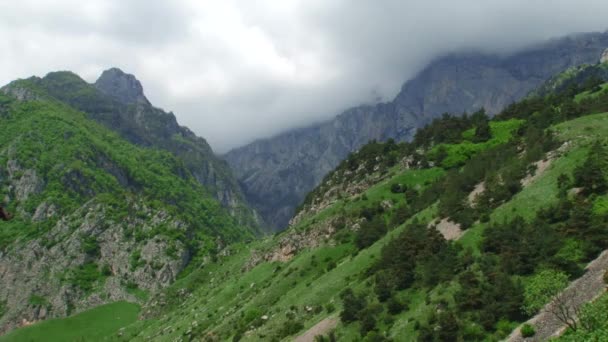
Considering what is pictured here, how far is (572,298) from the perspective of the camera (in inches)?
1438

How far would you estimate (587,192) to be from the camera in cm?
4919

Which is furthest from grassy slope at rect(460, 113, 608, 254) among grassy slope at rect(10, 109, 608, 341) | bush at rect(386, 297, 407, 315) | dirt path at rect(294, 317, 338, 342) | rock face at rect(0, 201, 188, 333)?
rock face at rect(0, 201, 188, 333)

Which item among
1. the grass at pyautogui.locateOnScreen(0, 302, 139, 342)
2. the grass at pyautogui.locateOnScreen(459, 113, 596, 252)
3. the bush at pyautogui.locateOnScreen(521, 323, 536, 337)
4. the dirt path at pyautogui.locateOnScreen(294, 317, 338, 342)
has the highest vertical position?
the grass at pyautogui.locateOnScreen(459, 113, 596, 252)

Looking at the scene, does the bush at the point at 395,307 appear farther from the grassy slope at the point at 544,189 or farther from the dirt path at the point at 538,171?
the dirt path at the point at 538,171

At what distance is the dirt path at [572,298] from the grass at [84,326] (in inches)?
4460

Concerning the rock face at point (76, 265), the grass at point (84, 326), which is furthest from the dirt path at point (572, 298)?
the rock face at point (76, 265)

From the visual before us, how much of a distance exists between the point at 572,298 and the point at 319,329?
27.4 metres

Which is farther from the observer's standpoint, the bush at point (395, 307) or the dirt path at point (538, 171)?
the dirt path at point (538, 171)

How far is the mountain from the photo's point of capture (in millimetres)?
39875

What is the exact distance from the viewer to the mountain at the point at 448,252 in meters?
39.9

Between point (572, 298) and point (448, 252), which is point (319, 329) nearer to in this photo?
point (448, 252)

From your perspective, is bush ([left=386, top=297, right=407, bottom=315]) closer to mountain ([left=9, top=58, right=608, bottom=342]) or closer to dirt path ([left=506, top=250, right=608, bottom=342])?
mountain ([left=9, top=58, right=608, bottom=342])

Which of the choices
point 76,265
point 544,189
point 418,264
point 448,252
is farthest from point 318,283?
point 76,265

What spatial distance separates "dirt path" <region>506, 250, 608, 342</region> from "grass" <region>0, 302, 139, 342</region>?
113272mm
